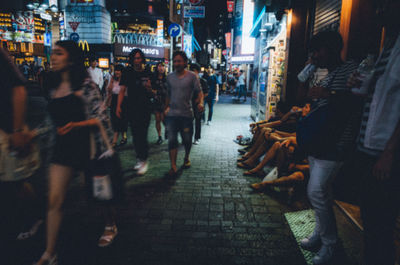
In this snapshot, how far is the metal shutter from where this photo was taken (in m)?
4.51

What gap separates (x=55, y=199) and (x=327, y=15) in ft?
18.0

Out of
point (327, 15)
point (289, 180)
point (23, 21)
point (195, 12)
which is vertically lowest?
point (289, 180)

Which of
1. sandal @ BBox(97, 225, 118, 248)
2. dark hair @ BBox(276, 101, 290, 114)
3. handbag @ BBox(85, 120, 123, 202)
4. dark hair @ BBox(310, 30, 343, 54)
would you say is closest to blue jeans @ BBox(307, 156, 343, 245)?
dark hair @ BBox(310, 30, 343, 54)

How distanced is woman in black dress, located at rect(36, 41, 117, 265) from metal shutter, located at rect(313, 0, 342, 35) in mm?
4229

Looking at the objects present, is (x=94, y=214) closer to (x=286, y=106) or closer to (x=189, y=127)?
(x=189, y=127)

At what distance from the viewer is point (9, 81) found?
2.08 m

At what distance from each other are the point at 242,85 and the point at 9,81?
67.8 feet

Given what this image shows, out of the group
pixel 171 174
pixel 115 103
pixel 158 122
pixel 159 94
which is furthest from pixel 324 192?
pixel 159 94

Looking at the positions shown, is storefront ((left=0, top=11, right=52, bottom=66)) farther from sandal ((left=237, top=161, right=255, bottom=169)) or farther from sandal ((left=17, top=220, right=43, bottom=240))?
sandal ((left=17, top=220, right=43, bottom=240))

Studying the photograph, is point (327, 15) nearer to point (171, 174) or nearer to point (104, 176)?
point (171, 174)

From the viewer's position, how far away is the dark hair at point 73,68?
2283 millimetres

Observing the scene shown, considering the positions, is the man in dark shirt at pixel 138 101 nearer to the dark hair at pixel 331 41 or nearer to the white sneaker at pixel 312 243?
the white sneaker at pixel 312 243

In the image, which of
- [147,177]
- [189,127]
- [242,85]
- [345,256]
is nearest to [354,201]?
[345,256]

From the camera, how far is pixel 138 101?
5027 mm
